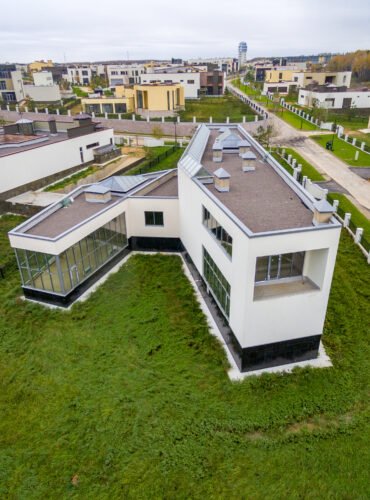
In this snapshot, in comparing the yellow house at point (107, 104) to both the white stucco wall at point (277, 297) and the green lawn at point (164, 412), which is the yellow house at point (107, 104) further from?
the white stucco wall at point (277, 297)

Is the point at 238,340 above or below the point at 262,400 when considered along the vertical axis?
above

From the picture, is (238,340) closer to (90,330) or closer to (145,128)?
(90,330)

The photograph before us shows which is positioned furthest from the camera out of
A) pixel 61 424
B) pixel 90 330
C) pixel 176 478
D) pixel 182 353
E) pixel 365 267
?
pixel 365 267

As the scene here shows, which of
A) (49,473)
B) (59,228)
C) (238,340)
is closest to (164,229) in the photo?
(59,228)

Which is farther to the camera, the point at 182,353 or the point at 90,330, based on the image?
the point at 90,330

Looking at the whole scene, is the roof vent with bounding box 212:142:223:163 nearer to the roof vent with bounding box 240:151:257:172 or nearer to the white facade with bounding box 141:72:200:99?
the roof vent with bounding box 240:151:257:172

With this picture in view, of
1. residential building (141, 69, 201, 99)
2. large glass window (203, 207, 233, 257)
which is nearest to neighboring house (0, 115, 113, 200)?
large glass window (203, 207, 233, 257)

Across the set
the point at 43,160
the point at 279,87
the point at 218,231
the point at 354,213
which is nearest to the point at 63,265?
the point at 218,231
